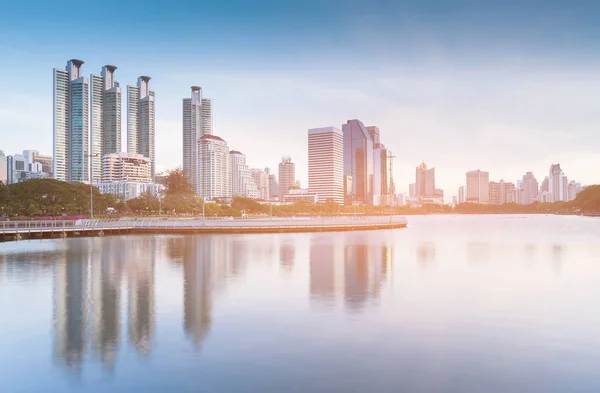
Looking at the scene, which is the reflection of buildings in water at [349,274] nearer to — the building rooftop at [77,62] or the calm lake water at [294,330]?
the calm lake water at [294,330]

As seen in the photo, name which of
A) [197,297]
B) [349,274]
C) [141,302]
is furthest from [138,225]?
[141,302]

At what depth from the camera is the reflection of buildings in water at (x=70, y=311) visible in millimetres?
11203

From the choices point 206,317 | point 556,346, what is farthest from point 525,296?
point 206,317

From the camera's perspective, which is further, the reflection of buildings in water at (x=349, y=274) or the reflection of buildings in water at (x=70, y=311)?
the reflection of buildings in water at (x=349, y=274)

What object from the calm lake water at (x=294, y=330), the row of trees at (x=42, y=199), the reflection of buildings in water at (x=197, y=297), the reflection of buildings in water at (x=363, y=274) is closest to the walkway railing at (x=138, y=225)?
the row of trees at (x=42, y=199)

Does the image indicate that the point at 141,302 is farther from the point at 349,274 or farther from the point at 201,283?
the point at 349,274

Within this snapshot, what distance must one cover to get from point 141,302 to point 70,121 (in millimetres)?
201865

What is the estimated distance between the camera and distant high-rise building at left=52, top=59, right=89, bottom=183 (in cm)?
18738

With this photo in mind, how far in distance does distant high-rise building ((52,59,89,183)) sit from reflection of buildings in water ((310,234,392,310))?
181 meters

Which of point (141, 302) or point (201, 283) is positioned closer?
point (141, 302)

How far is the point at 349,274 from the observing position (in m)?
24.4

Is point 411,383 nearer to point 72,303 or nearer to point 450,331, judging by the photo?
point 450,331

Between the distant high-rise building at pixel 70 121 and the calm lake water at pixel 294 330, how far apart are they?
7333 inches

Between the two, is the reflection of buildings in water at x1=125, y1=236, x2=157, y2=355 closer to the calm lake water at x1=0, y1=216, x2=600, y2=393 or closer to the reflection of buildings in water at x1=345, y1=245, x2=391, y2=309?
the calm lake water at x1=0, y1=216, x2=600, y2=393
